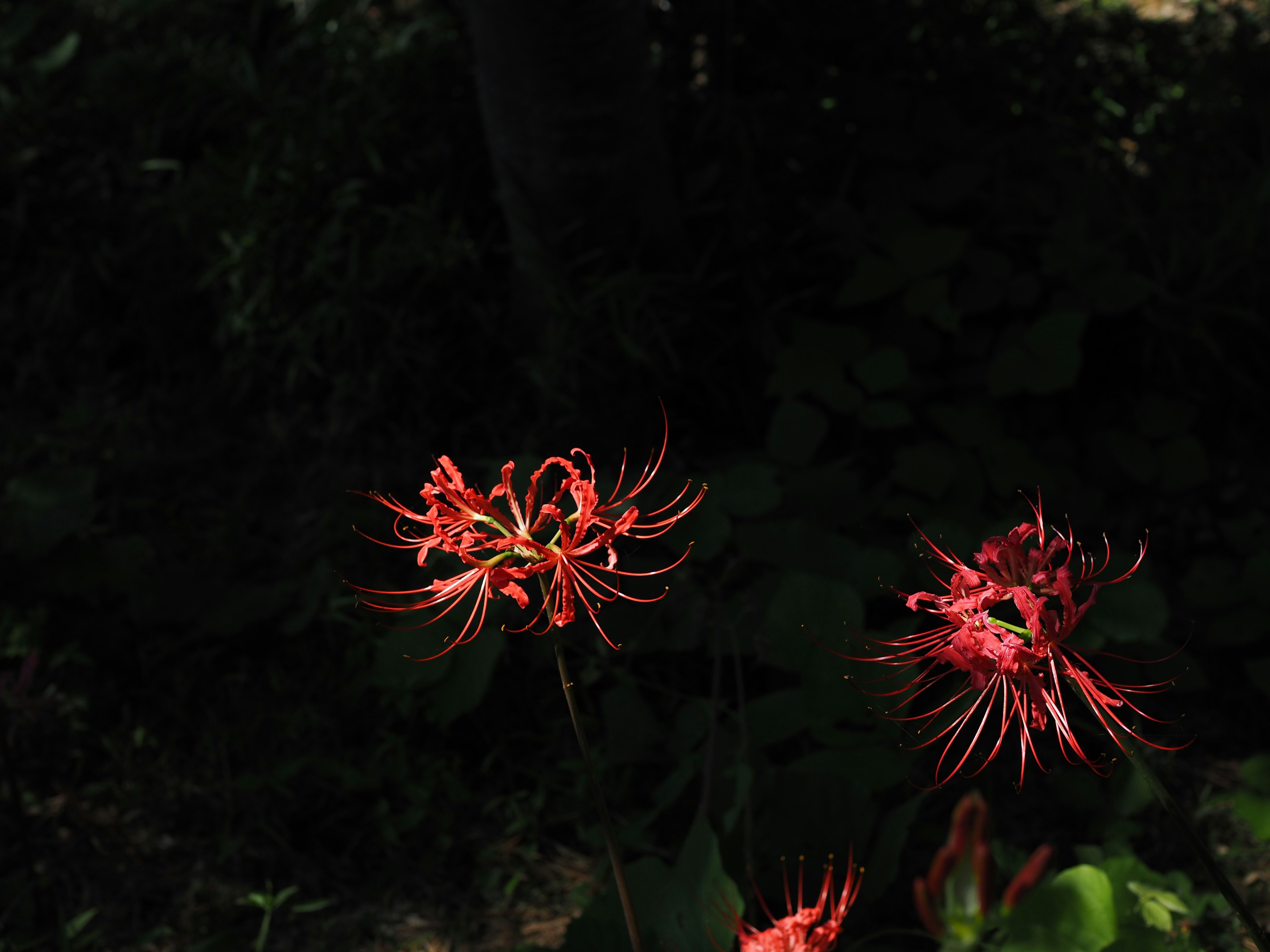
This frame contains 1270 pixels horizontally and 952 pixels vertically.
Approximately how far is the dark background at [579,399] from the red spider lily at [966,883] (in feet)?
2.65

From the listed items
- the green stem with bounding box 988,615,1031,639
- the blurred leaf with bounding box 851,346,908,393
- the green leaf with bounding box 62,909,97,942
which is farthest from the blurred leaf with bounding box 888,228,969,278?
the green leaf with bounding box 62,909,97,942

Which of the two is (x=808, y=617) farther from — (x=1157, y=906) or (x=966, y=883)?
(x=966, y=883)

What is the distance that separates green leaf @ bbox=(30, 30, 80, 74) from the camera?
9.94ft

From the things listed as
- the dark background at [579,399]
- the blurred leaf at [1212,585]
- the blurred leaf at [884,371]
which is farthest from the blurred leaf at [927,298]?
the blurred leaf at [1212,585]

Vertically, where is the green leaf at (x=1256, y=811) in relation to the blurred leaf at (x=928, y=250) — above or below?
below

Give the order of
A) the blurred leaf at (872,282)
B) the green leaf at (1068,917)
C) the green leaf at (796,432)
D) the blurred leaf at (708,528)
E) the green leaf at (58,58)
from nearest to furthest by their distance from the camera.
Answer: the green leaf at (1068,917) < the blurred leaf at (708,528) < the green leaf at (796,432) < the blurred leaf at (872,282) < the green leaf at (58,58)

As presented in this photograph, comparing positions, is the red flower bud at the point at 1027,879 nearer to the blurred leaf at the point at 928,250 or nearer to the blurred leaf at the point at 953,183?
the blurred leaf at the point at 928,250

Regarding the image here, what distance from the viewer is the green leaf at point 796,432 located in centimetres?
218

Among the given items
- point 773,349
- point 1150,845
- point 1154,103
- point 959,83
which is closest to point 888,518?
point 773,349

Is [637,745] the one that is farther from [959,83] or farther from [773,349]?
[959,83]

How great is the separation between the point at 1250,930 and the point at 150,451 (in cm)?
256

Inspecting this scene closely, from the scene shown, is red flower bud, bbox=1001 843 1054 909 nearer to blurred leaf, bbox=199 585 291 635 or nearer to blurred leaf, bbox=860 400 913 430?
blurred leaf, bbox=860 400 913 430

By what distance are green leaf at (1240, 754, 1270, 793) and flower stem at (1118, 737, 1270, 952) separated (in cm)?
86

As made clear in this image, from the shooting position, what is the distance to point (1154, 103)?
10.2 feet
